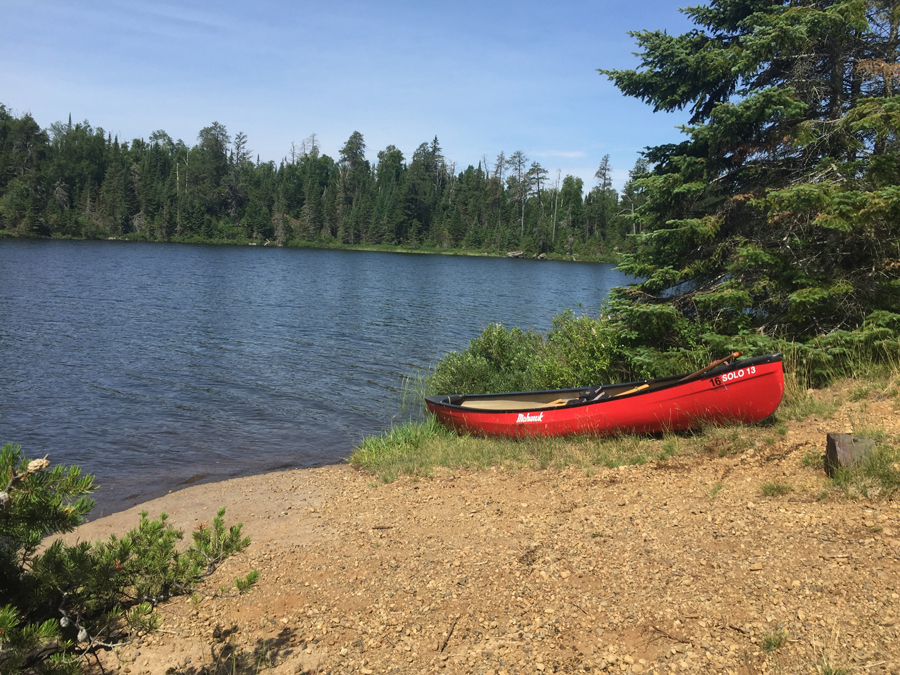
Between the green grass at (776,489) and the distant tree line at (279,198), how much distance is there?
90354mm

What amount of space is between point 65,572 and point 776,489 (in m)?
6.27

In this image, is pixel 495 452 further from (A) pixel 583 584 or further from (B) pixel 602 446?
(A) pixel 583 584

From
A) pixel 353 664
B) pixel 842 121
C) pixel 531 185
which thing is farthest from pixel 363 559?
pixel 531 185

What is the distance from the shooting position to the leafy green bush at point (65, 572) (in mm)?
2824

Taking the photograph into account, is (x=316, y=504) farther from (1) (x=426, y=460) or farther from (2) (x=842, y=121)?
(2) (x=842, y=121)

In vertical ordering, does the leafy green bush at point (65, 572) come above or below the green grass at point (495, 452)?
above

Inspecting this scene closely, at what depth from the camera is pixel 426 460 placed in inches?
375

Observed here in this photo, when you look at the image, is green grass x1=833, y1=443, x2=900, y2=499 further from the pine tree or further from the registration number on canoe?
the pine tree

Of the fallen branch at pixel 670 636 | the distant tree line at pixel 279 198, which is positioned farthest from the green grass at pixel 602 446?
the distant tree line at pixel 279 198

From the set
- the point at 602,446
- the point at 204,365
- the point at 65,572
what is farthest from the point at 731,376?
the point at 204,365

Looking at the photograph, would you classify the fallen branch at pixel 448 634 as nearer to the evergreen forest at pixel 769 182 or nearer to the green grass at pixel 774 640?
the green grass at pixel 774 640

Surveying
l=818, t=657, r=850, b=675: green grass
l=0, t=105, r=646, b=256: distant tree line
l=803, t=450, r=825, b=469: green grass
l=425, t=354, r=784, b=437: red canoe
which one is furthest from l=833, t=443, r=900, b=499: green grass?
l=0, t=105, r=646, b=256: distant tree line

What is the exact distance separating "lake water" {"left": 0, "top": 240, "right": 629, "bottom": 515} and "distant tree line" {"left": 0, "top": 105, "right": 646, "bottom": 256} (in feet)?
200

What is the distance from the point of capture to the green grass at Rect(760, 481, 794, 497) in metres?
6.18
